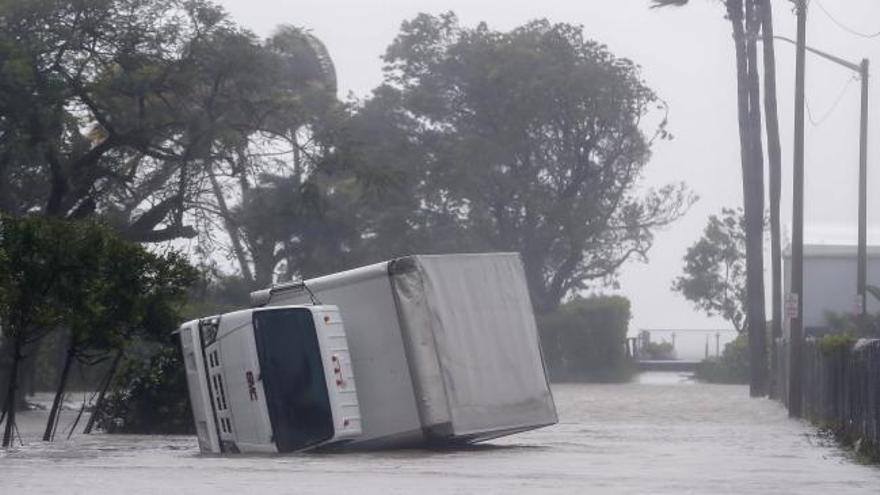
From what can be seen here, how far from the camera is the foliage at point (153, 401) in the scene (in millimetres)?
29859

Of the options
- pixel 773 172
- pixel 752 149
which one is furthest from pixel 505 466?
pixel 752 149

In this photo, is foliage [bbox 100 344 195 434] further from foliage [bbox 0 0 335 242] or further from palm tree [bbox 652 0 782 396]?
palm tree [bbox 652 0 782 396]

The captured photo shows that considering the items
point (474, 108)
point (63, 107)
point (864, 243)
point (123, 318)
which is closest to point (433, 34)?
point (474, 108)

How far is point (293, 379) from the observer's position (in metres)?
21.1

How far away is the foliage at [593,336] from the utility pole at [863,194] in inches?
783

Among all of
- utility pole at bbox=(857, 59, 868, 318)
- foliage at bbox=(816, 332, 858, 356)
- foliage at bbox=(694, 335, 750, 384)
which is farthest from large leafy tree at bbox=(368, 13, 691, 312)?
foliage at bbox=(816, 332, 858, 356)

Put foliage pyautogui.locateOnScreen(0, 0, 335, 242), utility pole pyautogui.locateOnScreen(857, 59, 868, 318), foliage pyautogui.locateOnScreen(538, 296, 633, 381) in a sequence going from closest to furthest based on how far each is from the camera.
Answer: foliage pyautogui.locateOnScreen(0, 0, 335, 242), utility pole pyautogui.locateOnScreen(857, 59, 868, 318), foliage pyautogui.locateOnScreen(538, 296, 633, 381)

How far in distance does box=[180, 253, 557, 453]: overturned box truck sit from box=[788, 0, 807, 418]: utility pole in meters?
12.2

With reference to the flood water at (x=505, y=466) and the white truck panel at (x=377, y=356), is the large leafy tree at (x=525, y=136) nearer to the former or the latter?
the flood water at (x=505, y=466)

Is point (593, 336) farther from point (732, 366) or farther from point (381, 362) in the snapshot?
point (381, 362)

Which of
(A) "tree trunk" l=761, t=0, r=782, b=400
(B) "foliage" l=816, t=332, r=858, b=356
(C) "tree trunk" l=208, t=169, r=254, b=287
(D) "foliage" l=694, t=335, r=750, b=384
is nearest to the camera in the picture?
(B) "foliage" l=816, t=332, r=858, b=356

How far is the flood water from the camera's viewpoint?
15188mm

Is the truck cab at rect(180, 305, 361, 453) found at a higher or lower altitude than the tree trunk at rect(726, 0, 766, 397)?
lower

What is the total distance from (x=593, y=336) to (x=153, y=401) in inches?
1422
